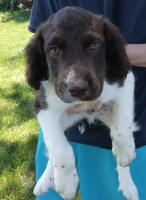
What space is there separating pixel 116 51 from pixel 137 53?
0.96 ft

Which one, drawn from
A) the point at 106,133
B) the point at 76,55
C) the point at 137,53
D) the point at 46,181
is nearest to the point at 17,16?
the point at 46,181

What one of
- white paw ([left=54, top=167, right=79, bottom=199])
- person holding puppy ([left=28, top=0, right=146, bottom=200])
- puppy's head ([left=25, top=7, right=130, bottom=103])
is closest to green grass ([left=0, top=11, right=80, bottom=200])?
person holding puppy ([left=28, top=0, right=146, bottom=200])

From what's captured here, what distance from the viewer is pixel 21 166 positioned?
4.25 m

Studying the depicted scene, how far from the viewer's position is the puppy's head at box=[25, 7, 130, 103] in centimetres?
202

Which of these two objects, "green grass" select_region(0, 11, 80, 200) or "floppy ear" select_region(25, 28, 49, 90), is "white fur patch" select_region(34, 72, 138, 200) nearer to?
"floppy ear" select_region(25, 28, 49, 90)

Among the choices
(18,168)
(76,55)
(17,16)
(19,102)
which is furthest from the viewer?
(17,16)

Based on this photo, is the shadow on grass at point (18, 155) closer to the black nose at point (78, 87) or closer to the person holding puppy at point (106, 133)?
the person holding puppy at point (106, 133)

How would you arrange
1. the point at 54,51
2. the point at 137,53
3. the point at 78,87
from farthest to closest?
the point at 137,53 < the point at 54,51 < the point at 78,87

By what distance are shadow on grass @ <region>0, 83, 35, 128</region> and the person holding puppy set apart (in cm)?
219

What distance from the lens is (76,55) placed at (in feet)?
6.88

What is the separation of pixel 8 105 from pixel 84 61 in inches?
155

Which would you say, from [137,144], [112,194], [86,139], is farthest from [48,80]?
[112,194]

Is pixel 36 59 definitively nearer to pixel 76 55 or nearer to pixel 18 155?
pixel 76 55

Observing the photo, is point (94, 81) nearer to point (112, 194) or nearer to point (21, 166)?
point (112, 194)
